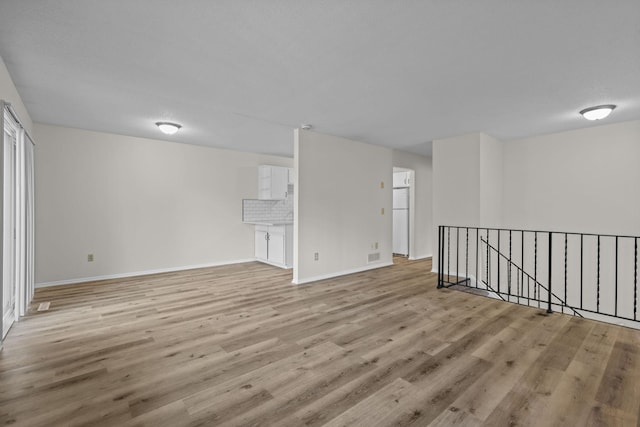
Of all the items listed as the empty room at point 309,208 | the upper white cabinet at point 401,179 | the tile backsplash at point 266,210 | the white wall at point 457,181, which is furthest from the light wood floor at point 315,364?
the upper white cabinet at point 401,179

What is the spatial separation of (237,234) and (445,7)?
5.74m

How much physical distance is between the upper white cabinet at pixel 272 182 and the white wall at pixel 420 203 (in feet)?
9.27

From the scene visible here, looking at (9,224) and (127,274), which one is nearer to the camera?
(9,224)

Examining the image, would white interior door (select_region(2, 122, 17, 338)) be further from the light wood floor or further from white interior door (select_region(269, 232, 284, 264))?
white interior door (select_region(269, 232, 284, 264))

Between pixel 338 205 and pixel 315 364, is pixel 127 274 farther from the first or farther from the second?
pixel 315 364

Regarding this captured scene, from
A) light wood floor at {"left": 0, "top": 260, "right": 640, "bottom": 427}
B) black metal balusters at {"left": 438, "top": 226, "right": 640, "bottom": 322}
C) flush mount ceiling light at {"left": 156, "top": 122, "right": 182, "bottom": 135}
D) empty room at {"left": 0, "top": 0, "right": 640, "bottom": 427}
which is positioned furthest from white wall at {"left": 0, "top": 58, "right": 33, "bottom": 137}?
black metal balusters at {"left": 438, "top": 226, "right": 640, "bottom": 322}

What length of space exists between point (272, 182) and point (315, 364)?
4.90 m

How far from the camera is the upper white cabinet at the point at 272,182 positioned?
676cm

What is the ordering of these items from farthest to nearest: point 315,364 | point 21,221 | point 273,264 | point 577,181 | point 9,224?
1. point 273,264
2. point 577,181
3. point 21,221
4. point 9,224
5. point 315,364

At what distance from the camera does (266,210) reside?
723 cm

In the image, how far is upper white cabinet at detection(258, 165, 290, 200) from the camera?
22.2 feet

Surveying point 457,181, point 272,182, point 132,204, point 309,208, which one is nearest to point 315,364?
point 309,208

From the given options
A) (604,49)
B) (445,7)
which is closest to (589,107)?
(604,49)

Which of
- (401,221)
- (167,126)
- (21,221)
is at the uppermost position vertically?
(167,126)
